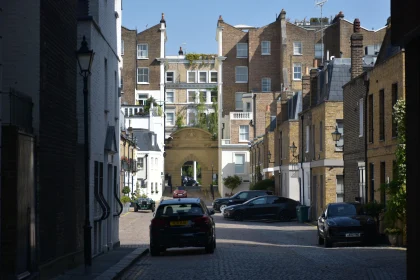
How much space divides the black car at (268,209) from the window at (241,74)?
48.6 m

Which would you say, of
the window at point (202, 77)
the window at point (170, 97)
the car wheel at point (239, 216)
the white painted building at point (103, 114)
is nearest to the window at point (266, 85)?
the window at point (202, 77)

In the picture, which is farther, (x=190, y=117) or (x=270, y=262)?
(x=190, y=117)

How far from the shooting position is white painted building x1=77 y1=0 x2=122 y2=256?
21.1 meters

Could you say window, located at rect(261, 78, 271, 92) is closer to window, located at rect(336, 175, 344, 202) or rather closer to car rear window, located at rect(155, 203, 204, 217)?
window, located at rect(336, 175, 344, 202)

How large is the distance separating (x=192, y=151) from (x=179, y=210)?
257 ft

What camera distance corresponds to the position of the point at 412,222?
12.1m

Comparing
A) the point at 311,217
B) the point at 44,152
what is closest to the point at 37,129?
the point at 44,152

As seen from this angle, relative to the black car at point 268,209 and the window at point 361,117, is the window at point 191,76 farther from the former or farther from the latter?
the window at point 361,117

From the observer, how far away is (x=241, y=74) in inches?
3829

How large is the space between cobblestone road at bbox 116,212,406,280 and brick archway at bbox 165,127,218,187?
230 ft

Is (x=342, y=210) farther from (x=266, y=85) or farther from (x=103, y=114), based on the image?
(x=266, y=85)

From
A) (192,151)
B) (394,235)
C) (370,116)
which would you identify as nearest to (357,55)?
(370,116)

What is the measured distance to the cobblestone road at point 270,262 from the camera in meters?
17.7

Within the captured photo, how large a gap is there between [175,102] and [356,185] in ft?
256
